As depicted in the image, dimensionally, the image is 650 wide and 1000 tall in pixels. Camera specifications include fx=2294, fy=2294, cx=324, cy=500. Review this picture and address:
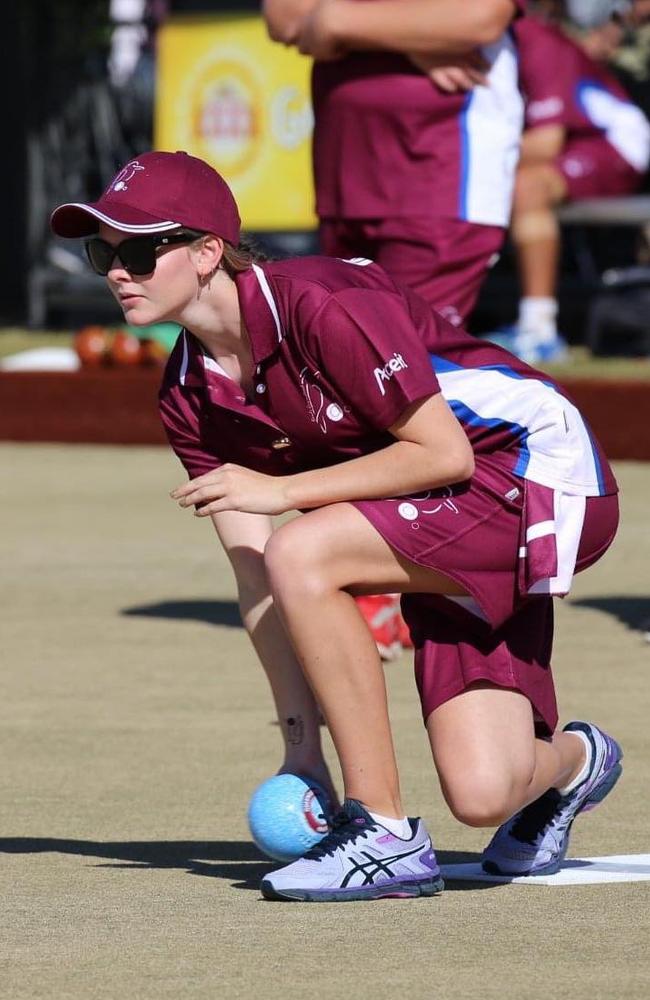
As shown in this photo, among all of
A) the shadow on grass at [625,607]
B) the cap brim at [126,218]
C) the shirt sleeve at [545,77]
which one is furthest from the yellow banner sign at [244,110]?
the cap brim at [126,218]

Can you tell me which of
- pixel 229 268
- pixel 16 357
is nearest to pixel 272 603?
pixel 229 268

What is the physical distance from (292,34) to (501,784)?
114 inches

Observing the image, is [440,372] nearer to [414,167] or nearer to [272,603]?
[272,603]

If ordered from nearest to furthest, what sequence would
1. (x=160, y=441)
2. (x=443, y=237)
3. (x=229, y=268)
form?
(x=229, y=268), (x=443, y=237), (x=160, y=441)

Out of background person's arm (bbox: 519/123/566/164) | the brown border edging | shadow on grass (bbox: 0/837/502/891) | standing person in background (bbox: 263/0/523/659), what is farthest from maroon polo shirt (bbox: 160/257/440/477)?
background person's arm (bbox: 519/123/566/164)

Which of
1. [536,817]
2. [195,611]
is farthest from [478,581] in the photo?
[195,611]

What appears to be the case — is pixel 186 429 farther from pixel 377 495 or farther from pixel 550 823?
pixel 550 823

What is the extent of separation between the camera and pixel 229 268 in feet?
12.5

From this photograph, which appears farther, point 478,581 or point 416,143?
point 416,143

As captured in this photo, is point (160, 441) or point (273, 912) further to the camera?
point (160, 441)

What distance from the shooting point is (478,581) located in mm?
3768

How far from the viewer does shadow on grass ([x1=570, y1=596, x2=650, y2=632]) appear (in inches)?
242

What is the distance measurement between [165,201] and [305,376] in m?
0.36

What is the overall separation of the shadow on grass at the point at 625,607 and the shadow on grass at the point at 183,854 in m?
2.20
